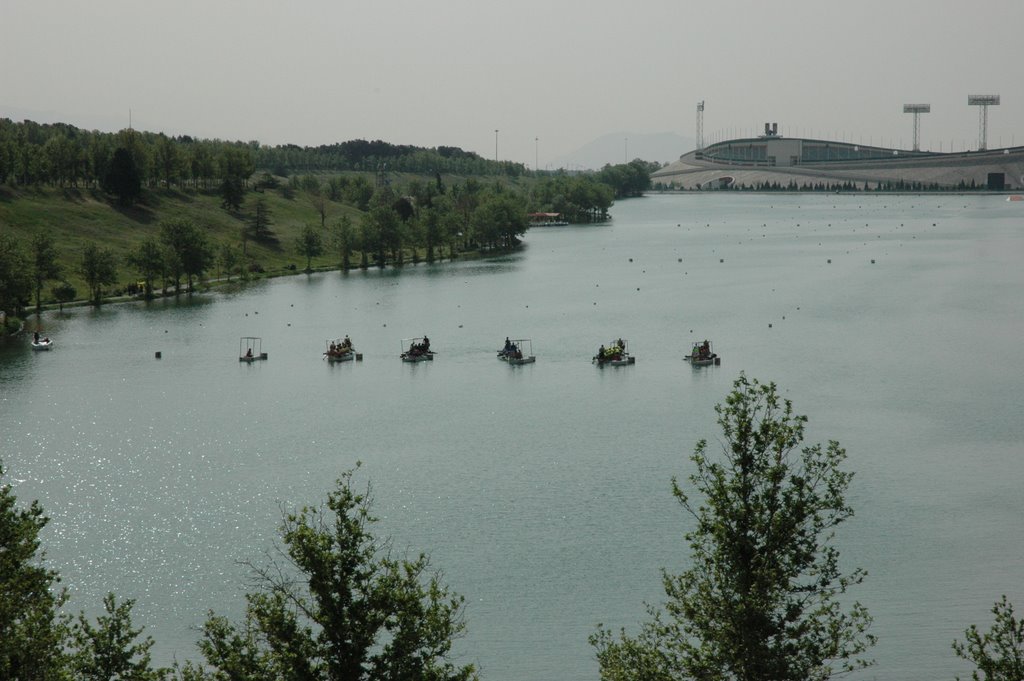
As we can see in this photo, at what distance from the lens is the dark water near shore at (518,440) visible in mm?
39406

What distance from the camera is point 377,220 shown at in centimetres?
15312

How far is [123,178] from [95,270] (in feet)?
138

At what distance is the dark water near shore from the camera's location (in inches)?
1551

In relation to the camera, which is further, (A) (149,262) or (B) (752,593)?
(A) (149,262)

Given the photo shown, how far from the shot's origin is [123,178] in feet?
487

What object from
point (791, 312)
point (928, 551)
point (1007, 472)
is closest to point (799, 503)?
point (928, 551)

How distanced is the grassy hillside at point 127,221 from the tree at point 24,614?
9194 cm

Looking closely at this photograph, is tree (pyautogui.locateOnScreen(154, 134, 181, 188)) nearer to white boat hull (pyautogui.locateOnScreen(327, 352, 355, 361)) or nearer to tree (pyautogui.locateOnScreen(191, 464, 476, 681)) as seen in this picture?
white boat hull (pyautogui.locateOnScreen(327, 352, 355, 361))

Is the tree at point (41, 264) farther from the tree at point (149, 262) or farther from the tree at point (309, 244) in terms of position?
the tree at point (309, 244)

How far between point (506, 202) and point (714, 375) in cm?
10560

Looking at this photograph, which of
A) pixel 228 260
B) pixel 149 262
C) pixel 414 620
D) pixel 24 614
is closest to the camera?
pixel 414 620

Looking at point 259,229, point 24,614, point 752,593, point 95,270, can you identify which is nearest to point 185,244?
point 95,270

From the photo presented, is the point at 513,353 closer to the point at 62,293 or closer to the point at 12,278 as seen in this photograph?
the point at 12,278

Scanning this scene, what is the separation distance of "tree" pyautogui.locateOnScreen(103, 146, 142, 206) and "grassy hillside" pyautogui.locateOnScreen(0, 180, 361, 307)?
5.14 ft
